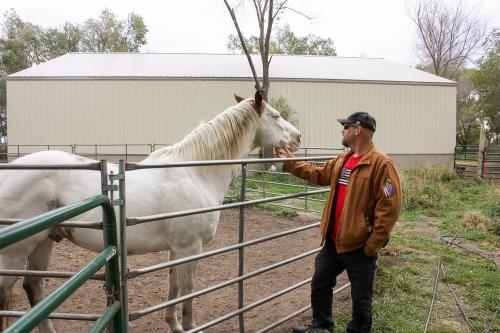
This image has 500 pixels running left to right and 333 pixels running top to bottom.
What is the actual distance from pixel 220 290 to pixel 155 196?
1926 millimetres

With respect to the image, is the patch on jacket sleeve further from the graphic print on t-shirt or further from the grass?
the grass

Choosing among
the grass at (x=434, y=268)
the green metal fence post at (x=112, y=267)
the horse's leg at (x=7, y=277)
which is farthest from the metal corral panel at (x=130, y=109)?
the green metal fence post at (x=112, y=267)

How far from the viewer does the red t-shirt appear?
285cm

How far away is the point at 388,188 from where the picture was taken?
8.48ft

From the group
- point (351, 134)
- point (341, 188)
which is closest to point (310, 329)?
point (341, 188)

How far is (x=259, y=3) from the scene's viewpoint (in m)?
17.2

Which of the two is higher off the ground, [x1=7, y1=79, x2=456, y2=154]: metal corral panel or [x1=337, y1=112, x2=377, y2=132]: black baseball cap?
[x1=7, y1=79, x2=456, y2=154]: metal corral panel

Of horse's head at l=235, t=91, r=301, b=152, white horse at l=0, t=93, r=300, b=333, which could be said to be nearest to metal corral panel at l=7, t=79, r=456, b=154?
horse's head at l=235, t=91, r=301, b=152

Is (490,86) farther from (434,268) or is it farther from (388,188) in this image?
(388,188)

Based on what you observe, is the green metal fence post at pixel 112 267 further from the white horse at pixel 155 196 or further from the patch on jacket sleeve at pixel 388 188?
the patch on jacket sleeve at pixel 388 188

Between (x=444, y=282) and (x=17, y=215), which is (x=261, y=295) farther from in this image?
(x=17, y=215)

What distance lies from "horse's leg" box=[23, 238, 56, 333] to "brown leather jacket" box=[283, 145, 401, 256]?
2.24 metres

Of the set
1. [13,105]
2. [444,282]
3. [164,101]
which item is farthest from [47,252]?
[13,105]

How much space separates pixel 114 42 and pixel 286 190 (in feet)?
105
